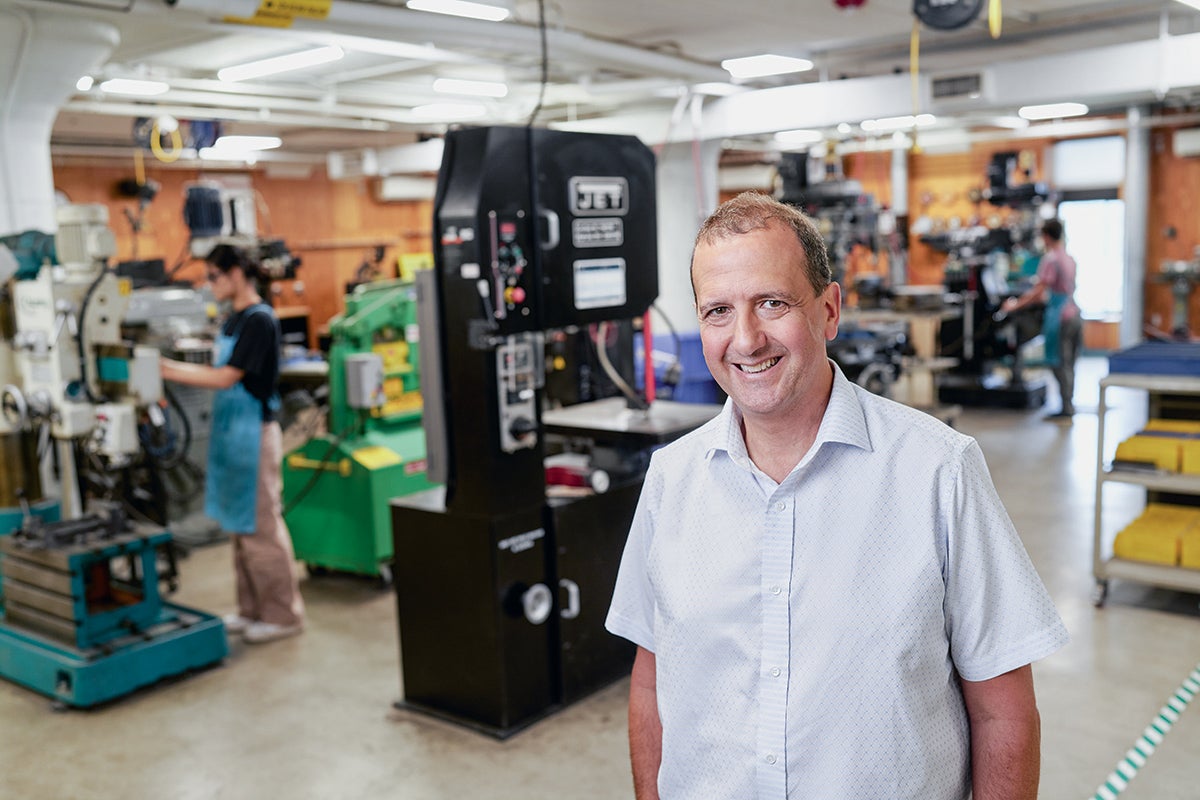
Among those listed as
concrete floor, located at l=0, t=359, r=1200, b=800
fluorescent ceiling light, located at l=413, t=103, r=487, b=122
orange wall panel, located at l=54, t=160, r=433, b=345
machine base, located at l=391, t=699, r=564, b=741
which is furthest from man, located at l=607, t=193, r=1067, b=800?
orange wall panel, located at l=54, t=160, r=433, b=345

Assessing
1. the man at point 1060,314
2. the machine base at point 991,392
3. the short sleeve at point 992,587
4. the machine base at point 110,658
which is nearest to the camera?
the short sleeve at point 992,587

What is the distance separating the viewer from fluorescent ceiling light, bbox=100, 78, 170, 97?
7.43 meters

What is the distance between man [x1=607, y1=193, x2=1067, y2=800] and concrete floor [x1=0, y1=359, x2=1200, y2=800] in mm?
2065

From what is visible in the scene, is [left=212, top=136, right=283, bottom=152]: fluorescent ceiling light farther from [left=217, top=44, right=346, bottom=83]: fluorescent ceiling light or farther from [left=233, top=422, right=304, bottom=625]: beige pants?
[left=233, top=422, right=304, bottom=625]: beige pants

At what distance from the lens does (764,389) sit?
147 cm

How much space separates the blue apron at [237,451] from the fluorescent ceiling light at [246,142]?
7.69 metres

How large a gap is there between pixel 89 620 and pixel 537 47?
12.3 ft

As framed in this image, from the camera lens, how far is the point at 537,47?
19.6 feet

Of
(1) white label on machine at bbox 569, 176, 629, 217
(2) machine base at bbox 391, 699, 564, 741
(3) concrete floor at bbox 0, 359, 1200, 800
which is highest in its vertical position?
(1) white label on machine at bbox 569, 176, 629, 217

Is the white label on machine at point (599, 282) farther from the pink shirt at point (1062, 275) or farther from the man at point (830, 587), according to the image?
the pink shirt at point (1062, 275)

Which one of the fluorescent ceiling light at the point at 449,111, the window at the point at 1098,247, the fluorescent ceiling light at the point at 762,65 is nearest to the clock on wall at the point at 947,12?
the fluorescent ceiling light at the point at 762,65

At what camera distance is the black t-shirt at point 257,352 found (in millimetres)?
4559

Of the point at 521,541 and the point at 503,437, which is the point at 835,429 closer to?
the point at 503,437

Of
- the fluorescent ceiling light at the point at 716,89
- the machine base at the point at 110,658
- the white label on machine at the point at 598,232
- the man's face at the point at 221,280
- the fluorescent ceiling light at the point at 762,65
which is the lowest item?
the machine base at the point at 110,658
